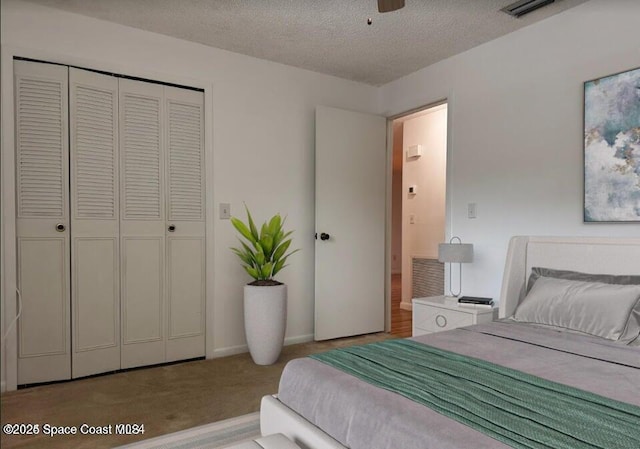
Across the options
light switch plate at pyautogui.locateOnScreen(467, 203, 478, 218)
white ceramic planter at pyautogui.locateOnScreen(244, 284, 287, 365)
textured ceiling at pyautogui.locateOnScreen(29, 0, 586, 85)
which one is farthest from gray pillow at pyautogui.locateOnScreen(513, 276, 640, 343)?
textured ceiling at pyautogui.locateOnScreen(29, 0, 586, 85)

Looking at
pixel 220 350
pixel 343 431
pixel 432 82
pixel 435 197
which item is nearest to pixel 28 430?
pixel 220 350

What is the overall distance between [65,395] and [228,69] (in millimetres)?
2627

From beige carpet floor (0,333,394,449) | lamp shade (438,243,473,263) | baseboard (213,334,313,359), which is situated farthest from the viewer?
baseboard (213,334,313,359)

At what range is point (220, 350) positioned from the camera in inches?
144

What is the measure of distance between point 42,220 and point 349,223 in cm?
245

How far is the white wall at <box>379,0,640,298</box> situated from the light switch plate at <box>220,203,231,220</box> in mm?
1802

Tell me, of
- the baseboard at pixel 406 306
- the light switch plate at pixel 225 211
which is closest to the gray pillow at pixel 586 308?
the light switch plate at pixel 225 211

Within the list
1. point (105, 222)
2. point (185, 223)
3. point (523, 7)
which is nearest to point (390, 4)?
point (523, 7)

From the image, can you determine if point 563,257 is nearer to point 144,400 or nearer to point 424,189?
point 144,400

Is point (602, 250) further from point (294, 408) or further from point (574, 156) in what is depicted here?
point (294, 408)

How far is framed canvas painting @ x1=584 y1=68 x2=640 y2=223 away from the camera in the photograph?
258cm

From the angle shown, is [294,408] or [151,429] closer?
[294,408]

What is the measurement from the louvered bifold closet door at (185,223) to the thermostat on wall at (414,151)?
291 centimetres

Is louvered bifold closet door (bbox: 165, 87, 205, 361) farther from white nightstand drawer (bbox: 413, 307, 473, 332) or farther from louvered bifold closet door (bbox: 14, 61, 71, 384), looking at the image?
white nightstand drawer (bbox: 413, 307, 473, 332)
